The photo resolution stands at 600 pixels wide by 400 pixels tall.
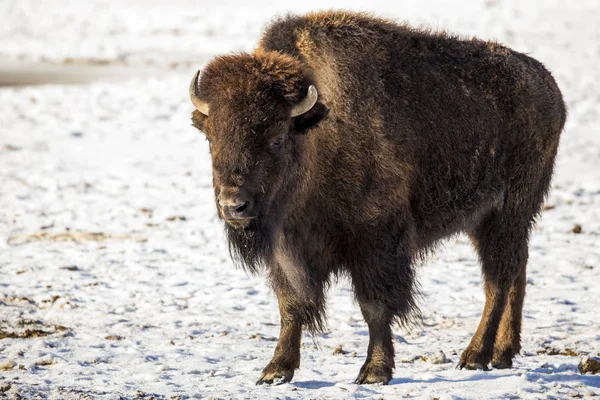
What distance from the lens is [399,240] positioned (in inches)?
236

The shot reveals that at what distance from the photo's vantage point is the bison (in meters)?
5.50

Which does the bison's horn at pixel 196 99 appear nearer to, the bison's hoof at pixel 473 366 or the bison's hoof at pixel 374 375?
the bison's hoof at pixel 374 375

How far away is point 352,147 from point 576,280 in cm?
341

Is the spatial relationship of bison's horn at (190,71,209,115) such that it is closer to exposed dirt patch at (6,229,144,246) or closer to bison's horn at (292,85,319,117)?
bison's horn at (292,85,319,117)

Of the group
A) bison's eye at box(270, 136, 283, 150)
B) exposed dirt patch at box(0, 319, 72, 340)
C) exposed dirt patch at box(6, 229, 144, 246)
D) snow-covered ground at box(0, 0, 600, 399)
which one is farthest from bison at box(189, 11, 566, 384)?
exposed dirt patch at box(6, 229, 144, 246)

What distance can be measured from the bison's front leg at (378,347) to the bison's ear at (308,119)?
122 cm

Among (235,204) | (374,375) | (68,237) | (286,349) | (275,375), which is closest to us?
(235,204)

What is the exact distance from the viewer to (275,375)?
19.2ft

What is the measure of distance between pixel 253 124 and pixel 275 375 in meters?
1.66

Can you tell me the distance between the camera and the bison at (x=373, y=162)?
18.0ft

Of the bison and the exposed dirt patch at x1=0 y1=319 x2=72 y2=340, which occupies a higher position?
the bison

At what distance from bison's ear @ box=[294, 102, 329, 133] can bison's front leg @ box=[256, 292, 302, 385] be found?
1.15 meters

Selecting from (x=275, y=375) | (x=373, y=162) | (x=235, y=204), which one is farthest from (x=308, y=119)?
(x=275, y=375)

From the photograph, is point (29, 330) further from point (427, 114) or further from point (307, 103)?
point (427, 114)
